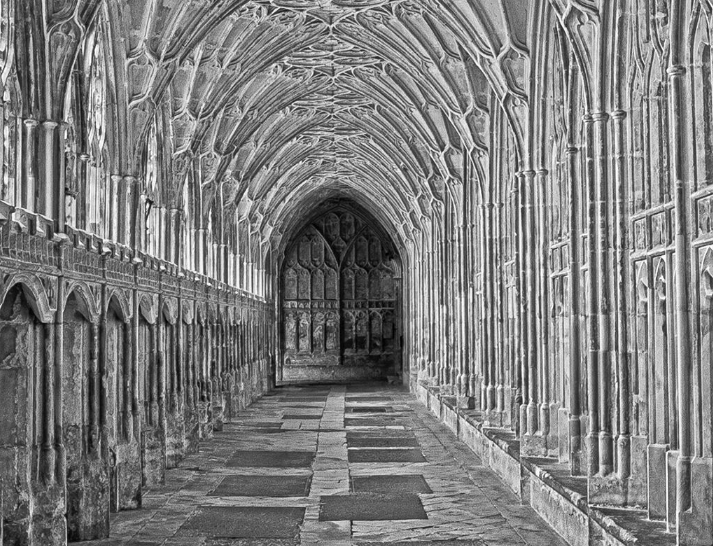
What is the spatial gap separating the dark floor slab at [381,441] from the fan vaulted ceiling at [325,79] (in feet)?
21.1

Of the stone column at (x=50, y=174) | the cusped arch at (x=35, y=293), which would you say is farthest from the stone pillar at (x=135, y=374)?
the cusped arch at (x=35, y=293)

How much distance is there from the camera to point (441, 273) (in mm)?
29719

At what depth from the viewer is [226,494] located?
49.5 ft

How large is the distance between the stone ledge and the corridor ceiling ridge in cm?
592

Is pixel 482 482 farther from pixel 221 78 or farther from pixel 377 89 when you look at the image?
pixel 377 89

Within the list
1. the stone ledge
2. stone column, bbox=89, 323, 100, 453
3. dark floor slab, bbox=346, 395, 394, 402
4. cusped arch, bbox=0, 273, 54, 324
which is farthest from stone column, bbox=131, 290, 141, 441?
dark floor slab, bbox=346, 395, 394, 402

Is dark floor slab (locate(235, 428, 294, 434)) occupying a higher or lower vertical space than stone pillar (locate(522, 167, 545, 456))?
lower

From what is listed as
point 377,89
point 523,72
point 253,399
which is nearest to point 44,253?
point 523,72

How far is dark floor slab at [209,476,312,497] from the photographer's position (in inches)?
594

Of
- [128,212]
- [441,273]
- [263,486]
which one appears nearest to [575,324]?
[263,486]

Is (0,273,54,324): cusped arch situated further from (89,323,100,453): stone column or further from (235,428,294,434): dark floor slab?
(235,428,294,434): dark floor slab

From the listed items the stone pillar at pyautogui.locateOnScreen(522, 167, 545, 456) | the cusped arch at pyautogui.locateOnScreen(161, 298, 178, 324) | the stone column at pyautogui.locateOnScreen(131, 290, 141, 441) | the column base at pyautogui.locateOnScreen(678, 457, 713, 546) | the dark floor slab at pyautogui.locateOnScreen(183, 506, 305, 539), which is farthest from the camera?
the cusped arch at pyautogui.locateOnScreen(161, 298, 178, 324)

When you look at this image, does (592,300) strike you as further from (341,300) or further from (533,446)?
(341,300)

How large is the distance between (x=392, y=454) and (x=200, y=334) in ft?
19.9
